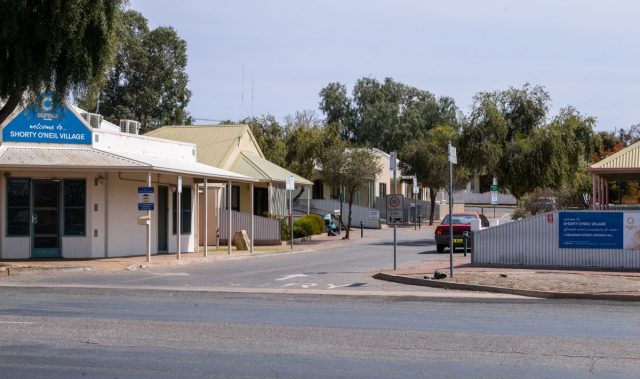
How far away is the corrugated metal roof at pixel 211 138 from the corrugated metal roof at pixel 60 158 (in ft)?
41.9

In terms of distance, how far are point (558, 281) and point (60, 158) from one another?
48.3 feet

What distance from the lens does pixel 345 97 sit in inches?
3593

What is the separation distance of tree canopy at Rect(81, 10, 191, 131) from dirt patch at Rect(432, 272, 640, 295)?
47118mm

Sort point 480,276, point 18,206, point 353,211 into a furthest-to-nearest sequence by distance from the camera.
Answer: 1. point 353,211
2. point 18,206
3. point 480,276

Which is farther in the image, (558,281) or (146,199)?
(146,199)

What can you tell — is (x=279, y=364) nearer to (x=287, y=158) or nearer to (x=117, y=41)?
(x=117, y=41)

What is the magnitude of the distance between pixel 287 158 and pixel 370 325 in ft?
131

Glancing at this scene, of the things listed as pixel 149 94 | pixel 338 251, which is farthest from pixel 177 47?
pixel 338 251

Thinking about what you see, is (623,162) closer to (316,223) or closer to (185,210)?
(185,210)

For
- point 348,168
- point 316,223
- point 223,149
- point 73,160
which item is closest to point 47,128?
point 73,160

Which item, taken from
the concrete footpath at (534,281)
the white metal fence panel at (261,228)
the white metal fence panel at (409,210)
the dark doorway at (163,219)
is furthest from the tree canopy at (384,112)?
the concrete footpath at (534,281)

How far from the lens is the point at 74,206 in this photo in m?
26.8

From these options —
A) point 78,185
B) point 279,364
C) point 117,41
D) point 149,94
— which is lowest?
point 279,364

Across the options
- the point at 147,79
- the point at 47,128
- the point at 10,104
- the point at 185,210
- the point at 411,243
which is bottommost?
the point at 411,243
